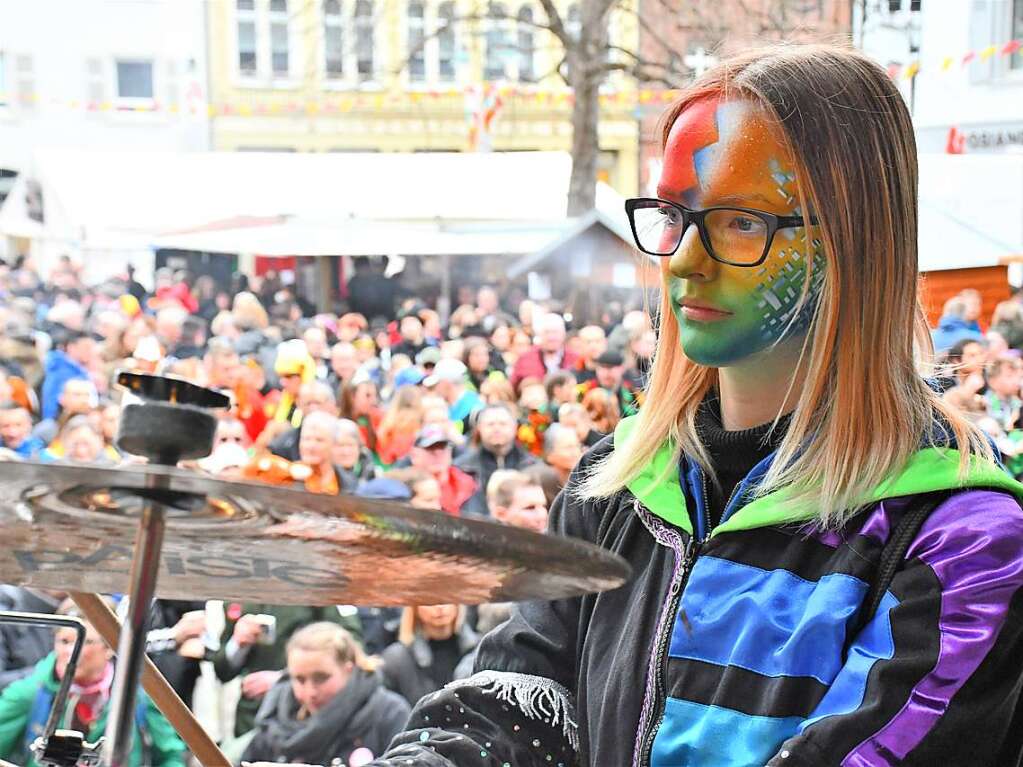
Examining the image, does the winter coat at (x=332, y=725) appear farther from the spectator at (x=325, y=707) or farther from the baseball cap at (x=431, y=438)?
the baseball cap at (x=431, y=438)

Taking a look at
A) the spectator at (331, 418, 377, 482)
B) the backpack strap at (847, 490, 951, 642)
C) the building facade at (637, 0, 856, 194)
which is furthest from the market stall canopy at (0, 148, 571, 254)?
the backpack strap at (847, 490, 951, 642)

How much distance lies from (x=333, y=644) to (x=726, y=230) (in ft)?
11.0

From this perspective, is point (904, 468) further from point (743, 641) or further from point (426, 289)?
point (426, 289)

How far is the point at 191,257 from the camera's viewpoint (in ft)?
71.5

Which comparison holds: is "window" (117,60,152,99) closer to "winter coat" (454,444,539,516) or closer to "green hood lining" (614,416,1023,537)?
"winter coat" (454,444,539,516)

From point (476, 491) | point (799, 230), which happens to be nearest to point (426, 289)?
point (476, 491)

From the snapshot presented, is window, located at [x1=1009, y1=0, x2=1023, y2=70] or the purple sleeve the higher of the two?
window, located at [x1=1009, y1=0, x2=1023, y2=70]

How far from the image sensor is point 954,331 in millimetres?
10328

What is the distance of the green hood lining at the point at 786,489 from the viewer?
165cm

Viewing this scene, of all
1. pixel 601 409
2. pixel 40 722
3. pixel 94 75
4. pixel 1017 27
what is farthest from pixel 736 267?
pixel 94 75

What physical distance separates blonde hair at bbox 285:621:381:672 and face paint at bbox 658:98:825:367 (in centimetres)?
325

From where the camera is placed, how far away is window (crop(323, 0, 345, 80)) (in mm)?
33281

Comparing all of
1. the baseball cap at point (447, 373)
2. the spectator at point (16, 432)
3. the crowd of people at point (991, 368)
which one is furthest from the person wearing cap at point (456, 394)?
the crowd of people at point (991, 368)

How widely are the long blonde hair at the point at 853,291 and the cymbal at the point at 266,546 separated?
508 millimetres
